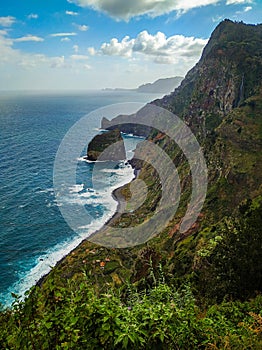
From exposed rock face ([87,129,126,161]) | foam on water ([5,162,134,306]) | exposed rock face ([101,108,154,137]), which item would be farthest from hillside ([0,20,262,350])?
exposed rock face ([101,108,154,137])

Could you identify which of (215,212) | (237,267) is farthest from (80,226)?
(237,267)

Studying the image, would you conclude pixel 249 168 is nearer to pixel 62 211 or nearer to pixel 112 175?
pixel 62 211

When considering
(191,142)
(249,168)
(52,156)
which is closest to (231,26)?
(191,142)

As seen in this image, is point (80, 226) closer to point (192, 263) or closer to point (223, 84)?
point (192, 263)

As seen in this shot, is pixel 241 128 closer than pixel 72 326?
No

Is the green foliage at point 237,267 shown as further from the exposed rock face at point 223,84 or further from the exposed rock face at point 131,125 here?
the exposed rock face at point 131,125

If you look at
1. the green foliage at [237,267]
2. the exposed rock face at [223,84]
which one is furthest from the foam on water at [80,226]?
the exposed rock face at [223,84]
